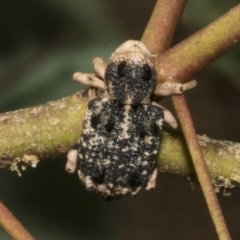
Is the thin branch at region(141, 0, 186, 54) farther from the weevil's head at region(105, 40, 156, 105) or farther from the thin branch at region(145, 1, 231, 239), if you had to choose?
the thin branch at region(145, 1, 231, 239)

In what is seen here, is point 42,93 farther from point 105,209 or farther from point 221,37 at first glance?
point 221,37

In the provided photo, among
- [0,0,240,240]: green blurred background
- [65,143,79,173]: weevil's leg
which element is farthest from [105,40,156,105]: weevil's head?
[0,0,240,240]: green blurred background

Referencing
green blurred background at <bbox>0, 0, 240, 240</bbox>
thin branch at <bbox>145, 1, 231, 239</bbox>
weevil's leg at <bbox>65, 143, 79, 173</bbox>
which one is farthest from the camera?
green blurred background at <bbox>0, 0, 240, 240</bbox>

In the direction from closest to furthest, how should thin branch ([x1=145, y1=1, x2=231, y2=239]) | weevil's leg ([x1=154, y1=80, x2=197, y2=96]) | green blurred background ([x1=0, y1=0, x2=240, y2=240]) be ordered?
1. thin branch ([x1=145, y1=1, x2=231, y2=239])
2. weevil's leg ([x1=154, y1=80, x2=197, y2=96])
3. green blurred background ([x1=0, y1=0, x2=240, y2=240])

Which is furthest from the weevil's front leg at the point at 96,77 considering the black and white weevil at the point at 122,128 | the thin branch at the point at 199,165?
the thin branch at the point at 199,165

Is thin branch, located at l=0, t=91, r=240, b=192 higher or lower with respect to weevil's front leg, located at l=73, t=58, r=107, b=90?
lower

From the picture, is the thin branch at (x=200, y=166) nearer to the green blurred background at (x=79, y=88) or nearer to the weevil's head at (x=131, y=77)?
the weevil's head at (x=131, y=77)

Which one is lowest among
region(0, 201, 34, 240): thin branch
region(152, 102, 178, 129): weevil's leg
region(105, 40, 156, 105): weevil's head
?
region(0, 201, 34, 240): thin branch
